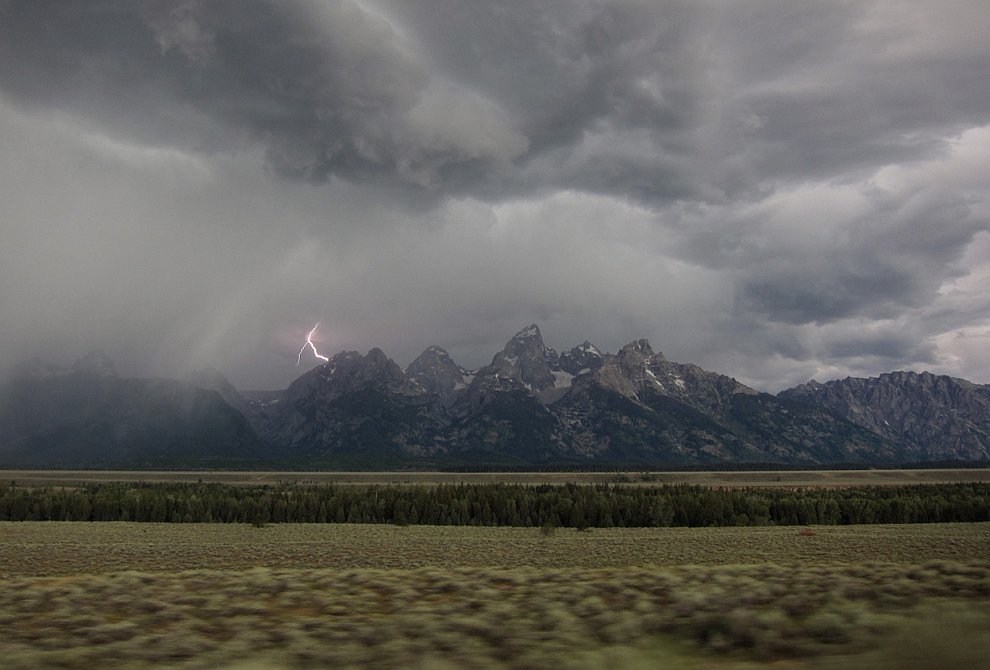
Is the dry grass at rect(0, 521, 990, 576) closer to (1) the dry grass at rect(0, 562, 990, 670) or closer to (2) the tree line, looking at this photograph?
(2) the tree line

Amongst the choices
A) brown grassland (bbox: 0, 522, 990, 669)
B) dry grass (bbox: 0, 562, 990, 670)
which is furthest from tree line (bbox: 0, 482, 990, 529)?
dry grass (bbox: 0, 562, 990, 670)

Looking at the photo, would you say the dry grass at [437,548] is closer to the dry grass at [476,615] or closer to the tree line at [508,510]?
the tree line at [508,510]

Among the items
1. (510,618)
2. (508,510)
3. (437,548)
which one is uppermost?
(510,618)

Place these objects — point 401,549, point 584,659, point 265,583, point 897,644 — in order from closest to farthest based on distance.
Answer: point 897,644
point 584,659
point 265,583
point 401,549

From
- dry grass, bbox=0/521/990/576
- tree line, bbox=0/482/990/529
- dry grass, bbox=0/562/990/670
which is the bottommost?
tree line, bbox=0/482/990/529

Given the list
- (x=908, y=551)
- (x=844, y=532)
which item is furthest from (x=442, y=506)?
(x=908, y=551)

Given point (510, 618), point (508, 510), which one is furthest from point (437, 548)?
point (510, 618)

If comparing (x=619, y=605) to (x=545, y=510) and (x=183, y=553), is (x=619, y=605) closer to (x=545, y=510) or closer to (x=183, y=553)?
(x=183, y=553)

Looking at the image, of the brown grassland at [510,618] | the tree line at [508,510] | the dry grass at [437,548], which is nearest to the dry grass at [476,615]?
the brown grassland at [510,618]

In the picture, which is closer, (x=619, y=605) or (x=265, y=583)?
(x=619, y=605)

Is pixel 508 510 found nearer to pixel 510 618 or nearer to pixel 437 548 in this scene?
pixel 437 548

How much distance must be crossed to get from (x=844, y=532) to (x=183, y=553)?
254 feet

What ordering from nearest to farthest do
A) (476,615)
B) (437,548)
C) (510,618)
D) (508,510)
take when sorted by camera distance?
1. (510,618)
2. (476,615)
3. (437,548)
4. (508,510)

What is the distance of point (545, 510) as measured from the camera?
4875 inches
